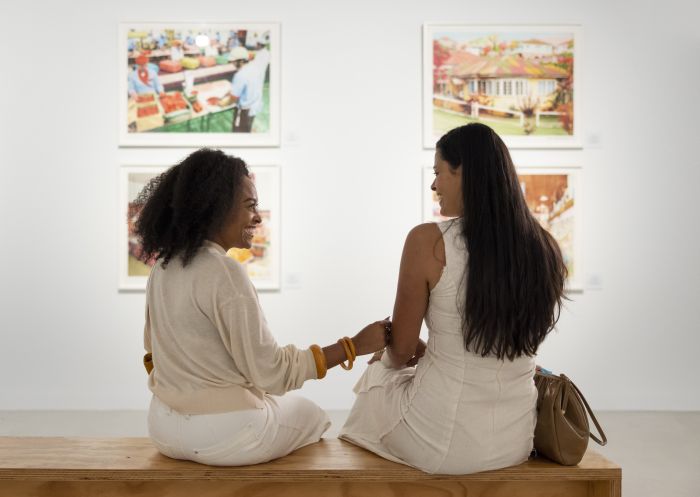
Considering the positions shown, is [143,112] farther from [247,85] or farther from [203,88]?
[247,85]

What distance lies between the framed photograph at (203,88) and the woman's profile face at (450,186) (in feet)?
11.8

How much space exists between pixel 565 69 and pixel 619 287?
6.20 ft

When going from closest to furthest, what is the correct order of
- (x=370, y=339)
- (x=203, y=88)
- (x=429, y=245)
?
(x=429, y=245) → (x=370, y=339) → (x=203, y=88)

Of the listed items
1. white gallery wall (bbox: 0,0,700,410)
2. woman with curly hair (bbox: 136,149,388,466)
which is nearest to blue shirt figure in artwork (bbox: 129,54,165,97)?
white gallery wall (bbox: 0,0,700,410)

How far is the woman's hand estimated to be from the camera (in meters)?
2.95

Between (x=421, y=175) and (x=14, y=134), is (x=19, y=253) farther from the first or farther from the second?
(x=421, y=175)

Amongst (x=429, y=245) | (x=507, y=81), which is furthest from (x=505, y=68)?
(x=429, y=245)

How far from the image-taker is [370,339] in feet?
9.73

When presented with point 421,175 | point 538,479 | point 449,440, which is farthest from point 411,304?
point 421,175

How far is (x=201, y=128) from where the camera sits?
6.25 m

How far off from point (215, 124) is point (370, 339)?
3.76 m

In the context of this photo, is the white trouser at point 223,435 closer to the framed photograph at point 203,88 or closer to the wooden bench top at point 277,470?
the wooden bench top at point 277,470

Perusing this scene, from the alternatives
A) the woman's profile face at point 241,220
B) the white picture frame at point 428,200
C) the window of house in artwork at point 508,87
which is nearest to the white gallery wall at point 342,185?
the white picture frame at point 428,200

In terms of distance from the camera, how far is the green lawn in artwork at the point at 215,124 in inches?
246
